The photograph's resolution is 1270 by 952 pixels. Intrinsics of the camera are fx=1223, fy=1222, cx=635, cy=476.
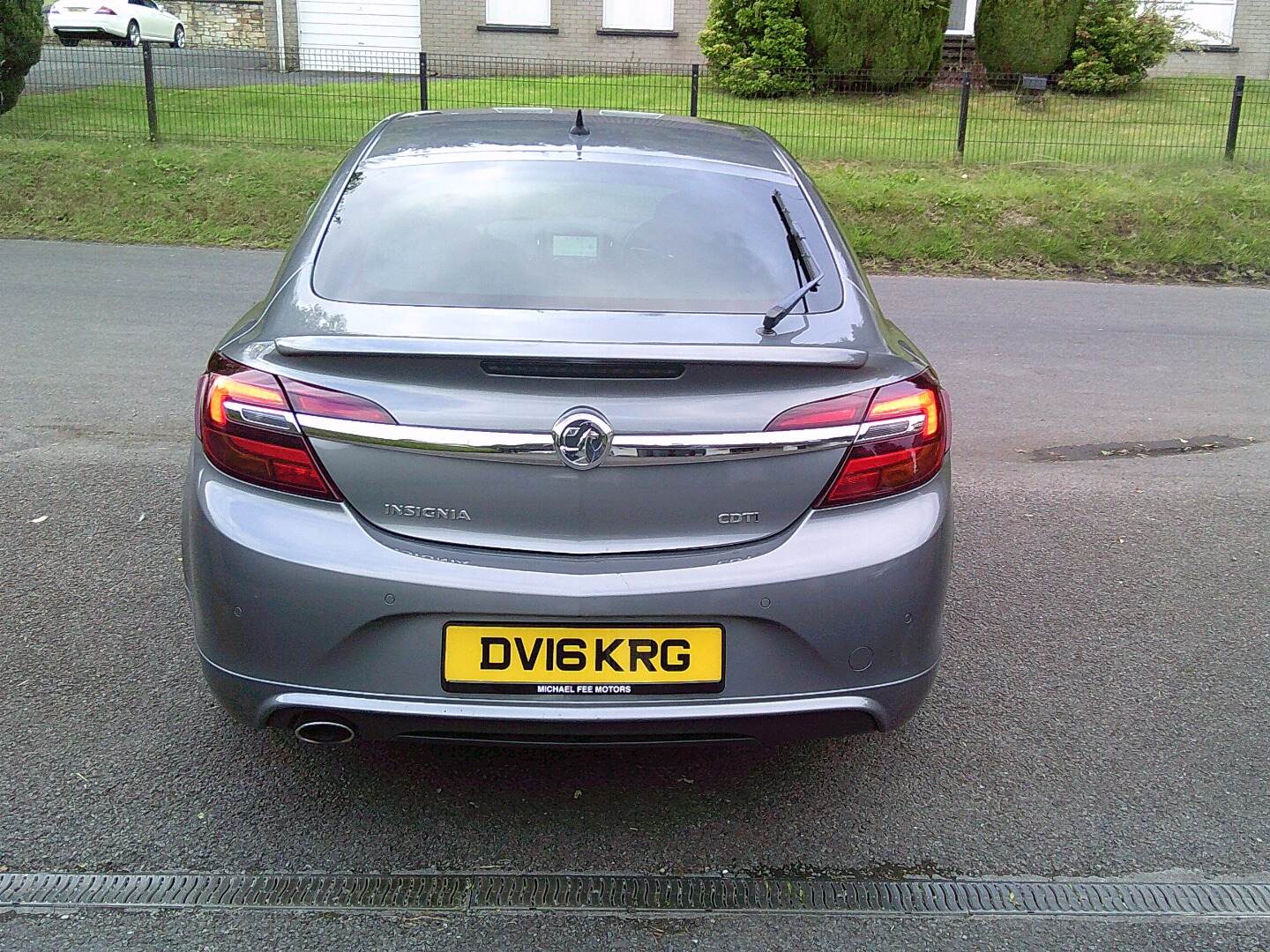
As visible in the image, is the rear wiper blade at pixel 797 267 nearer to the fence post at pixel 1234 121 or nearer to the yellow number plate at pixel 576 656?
the yellow number plate at pixel 576 656

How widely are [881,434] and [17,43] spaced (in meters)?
14.2

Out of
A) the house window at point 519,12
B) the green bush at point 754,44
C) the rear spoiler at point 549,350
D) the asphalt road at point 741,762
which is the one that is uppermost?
the house window at point 519,12

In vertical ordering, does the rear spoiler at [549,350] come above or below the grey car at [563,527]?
above

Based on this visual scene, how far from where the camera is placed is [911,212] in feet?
41.0

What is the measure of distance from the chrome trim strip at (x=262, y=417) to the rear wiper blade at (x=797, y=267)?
3.49 feet

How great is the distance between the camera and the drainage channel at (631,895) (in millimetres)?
2654

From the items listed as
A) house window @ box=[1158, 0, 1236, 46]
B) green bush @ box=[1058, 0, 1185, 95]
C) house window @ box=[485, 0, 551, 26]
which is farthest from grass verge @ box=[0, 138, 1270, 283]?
house window @ box=[1158, 0, 1236, 46]

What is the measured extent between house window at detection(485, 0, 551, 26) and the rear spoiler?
79.7 feet

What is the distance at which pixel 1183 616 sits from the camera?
427cm

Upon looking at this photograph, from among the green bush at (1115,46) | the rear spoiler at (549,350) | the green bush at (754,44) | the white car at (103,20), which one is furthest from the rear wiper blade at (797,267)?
the white car at (103,20)

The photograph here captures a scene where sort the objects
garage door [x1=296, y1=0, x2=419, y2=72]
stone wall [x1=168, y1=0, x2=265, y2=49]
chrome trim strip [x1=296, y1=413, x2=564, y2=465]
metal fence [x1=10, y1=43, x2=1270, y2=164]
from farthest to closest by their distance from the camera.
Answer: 1. stone wall [x1=168, y1=0, x2=265, y2=49]
2. garage door [x1=296, y1=0, x2=419, y2=72]
3. metal fence [x1=10, y1=43, x2=1270, y2=164]
4. chrome trim strip [x1=296, y1=413, x2=564, y2=465]

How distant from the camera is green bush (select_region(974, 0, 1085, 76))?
19.7m

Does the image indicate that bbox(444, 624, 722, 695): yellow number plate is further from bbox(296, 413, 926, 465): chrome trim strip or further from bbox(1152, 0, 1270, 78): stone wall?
bbox(1152, 0, 1270, 78): stone wall

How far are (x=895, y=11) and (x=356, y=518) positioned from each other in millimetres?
18063
